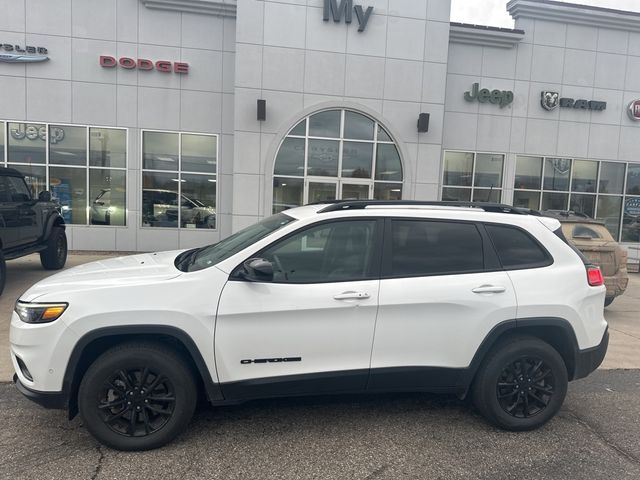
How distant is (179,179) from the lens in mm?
13383

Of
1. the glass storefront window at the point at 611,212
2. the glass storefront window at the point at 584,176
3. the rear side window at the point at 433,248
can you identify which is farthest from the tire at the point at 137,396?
the glass storefront window at the point at 611,212

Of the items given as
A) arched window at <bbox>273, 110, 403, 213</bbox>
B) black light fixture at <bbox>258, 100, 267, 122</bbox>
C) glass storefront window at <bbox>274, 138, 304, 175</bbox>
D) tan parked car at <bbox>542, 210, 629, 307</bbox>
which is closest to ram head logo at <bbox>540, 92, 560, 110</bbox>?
arched window at <bbox>273, 110, 403, 213</bbox>

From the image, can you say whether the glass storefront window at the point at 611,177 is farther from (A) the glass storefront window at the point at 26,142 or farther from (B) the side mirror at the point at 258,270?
(A) the glass storefront window at the point at 26,142

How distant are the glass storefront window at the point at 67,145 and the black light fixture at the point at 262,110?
494 cm

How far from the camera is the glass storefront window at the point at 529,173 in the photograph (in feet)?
49.7

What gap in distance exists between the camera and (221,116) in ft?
43.7

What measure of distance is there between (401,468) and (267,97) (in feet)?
35.9

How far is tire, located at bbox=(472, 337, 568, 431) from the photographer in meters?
3.64

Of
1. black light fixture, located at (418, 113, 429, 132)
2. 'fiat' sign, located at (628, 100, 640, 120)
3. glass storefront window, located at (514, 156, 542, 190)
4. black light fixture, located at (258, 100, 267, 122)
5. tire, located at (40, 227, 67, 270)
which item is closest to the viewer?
tire, located at (40, 227, 67, 270)

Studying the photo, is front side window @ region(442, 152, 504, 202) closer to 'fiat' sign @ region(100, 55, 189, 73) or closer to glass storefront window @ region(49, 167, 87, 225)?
'fiat' sign @ region(100, 55, 189, 73)

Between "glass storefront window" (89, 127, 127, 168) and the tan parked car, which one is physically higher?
"glass storefront window" (89, 127, 127, 168)

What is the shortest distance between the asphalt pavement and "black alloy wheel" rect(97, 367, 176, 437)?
19 cm

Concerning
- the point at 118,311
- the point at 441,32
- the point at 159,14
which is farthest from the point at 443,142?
the point at 118,311

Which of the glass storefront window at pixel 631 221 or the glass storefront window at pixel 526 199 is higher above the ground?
the glass storefront window at pixel 526 199
